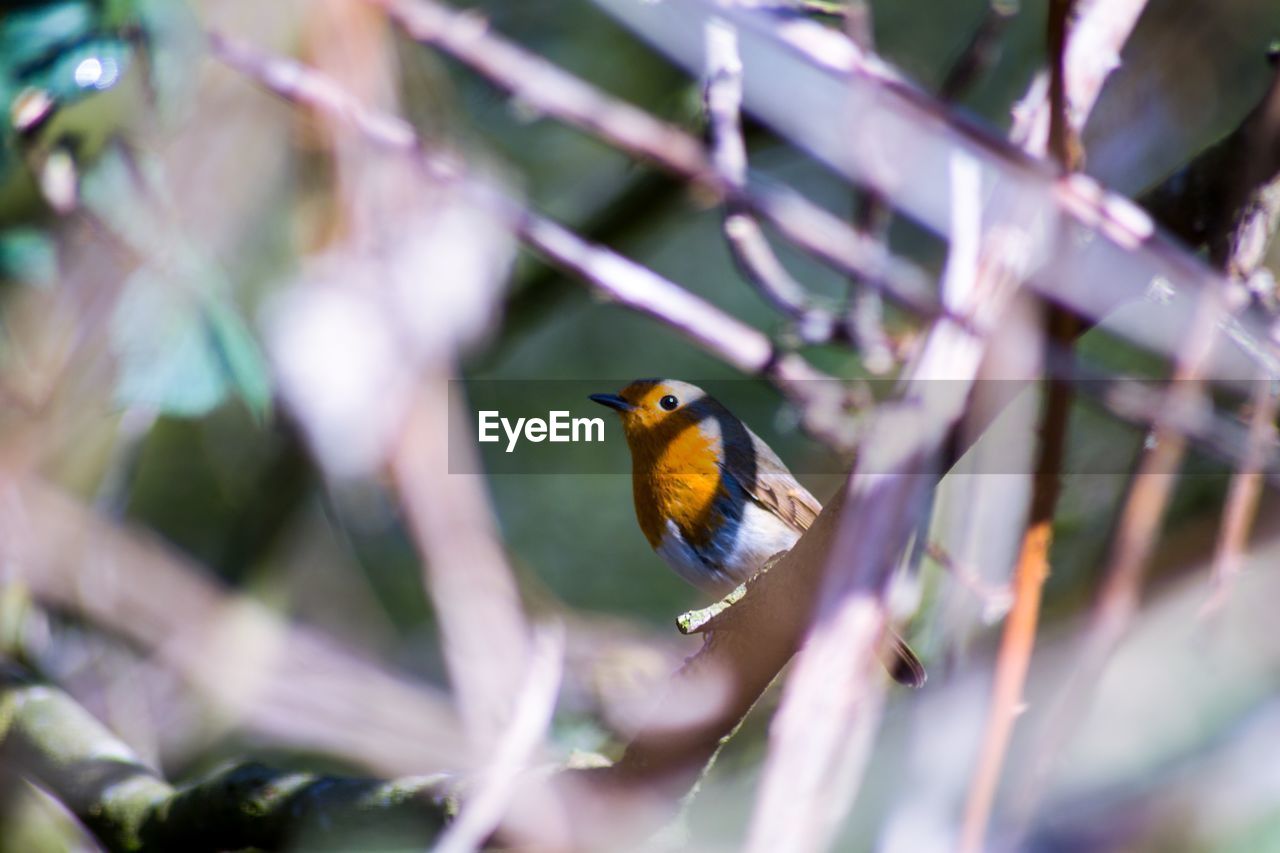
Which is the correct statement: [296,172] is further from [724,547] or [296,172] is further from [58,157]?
[724,547]

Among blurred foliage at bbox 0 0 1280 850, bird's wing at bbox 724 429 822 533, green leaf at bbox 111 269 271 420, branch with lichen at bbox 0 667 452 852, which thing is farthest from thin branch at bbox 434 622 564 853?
bird's wing at bbox 724 429 822 533

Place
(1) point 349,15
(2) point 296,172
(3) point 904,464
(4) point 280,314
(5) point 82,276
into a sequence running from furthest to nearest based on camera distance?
(2) point 296,172, (4) point 280,314, (5) point 82,276, (1) point 349,15, (3) point 904,464

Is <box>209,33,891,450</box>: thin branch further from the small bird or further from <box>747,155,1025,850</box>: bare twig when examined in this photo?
<box>747,155,1025,850</box>: bare twig

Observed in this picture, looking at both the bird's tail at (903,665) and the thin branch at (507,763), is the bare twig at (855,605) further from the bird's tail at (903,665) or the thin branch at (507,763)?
the bird's tail at (903,665)

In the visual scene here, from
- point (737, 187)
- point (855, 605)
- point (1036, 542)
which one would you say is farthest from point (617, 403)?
point (855, 605)

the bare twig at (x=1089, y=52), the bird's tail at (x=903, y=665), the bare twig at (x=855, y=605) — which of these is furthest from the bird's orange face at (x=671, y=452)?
the bare twig at (x=855, y=605)

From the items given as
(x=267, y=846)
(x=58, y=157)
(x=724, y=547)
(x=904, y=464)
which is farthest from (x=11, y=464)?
(x=904, y=464)

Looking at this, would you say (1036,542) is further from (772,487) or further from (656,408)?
(656,408)
